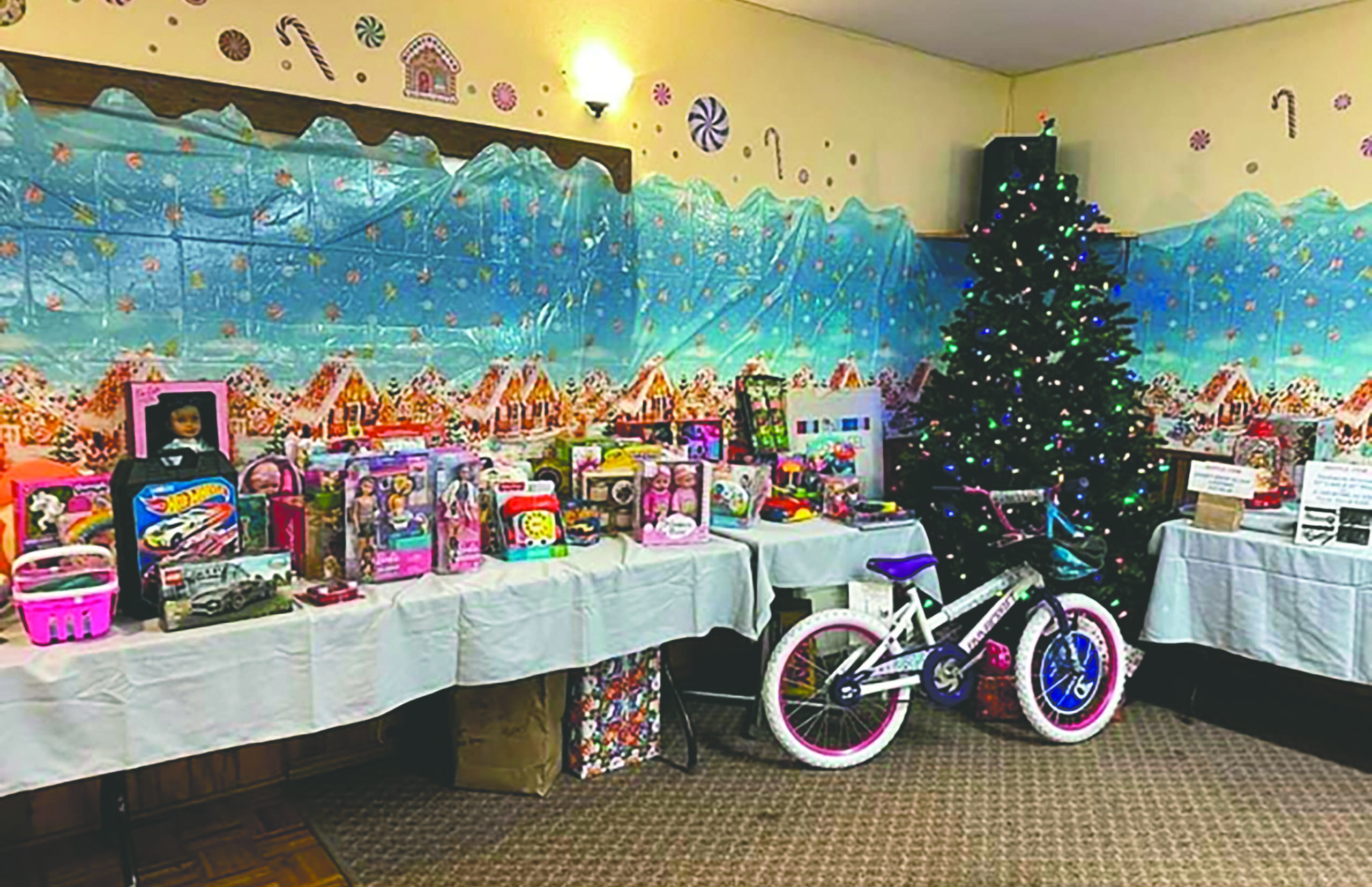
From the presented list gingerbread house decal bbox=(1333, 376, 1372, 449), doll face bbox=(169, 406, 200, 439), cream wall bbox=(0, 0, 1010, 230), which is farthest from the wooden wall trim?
gingerbread house decal bbox=(1333, 376, 1372, 449)

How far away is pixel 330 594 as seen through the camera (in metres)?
2.52

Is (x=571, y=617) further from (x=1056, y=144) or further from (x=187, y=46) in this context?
(x=1056, y=144)

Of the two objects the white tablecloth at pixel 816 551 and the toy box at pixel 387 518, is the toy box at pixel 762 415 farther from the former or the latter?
the toy box at pixel 387 518

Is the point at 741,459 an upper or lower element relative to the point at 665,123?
lower

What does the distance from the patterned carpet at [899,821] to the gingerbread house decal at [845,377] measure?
1551 millimetres

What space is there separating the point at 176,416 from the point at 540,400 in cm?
116

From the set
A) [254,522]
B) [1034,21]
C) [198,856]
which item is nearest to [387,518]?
[254,522]

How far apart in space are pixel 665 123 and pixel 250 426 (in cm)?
184

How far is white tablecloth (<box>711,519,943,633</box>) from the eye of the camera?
324cm

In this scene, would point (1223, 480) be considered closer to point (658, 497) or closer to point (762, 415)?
point (762, 415)

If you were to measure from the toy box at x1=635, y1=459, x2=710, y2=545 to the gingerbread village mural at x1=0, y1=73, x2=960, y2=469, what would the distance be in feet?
1.82

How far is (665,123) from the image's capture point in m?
3.80

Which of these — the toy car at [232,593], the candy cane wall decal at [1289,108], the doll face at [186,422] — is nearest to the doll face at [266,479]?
the doll face at [186,422]

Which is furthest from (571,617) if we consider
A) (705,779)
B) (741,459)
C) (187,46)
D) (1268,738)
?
(1268,738)
